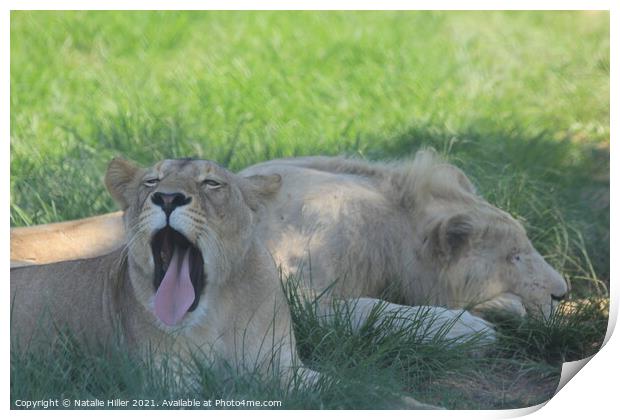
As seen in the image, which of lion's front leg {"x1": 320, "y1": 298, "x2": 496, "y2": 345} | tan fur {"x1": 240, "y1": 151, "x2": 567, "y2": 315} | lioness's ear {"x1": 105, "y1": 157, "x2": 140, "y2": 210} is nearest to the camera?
lioness's ear {"x1": 105, "y1": 157, "x2": 140, "y2": 210}

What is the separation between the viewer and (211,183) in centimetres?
337

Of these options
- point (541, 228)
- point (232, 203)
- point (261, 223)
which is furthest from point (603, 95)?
point (232, 203)

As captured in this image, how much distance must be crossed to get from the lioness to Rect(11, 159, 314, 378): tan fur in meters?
0.69

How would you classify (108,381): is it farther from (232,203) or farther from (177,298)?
(232,203)

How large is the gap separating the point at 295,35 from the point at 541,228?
5.52 feet

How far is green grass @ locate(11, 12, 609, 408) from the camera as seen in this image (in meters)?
5.22

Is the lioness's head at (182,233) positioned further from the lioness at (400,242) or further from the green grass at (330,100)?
the green grass at (330,100)

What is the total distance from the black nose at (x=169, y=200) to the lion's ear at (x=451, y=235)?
1.41 metres

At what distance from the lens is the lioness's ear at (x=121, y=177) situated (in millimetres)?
3490

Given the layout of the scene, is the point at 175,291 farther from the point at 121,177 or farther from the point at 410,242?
the point at 410,242

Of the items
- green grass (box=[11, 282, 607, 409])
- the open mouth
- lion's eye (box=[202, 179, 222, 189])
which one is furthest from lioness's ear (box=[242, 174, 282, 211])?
green grass (box=[11, 282, 607, 409])

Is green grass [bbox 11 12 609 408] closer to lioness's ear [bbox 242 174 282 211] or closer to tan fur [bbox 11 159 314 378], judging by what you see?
tan fur [bbox 11 159 314 378]

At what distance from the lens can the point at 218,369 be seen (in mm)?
3414
